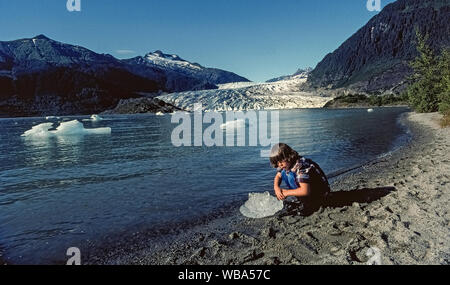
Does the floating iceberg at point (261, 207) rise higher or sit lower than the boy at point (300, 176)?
lower

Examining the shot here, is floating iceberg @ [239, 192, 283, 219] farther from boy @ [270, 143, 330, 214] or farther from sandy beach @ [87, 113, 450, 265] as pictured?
boy @ [270, 143, 330, 214]

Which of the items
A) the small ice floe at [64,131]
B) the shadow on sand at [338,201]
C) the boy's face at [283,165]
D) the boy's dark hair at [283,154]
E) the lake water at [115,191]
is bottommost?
the lake water at [115,191]

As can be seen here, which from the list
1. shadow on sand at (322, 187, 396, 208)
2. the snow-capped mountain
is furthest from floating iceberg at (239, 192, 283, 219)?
the snow-capped mountain

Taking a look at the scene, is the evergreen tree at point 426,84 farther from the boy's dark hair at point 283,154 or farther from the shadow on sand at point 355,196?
the boy's dark hair at point 283,154

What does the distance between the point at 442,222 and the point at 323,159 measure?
36.5 ft

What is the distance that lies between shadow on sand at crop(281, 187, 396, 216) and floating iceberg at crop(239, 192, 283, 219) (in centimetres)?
31

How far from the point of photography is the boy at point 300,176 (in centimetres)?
707

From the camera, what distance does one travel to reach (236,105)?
171 metres

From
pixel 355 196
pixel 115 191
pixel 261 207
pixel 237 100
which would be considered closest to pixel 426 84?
pixel 355 196

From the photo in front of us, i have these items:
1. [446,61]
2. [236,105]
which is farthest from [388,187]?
[236,105]

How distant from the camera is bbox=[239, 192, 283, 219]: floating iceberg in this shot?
823cm

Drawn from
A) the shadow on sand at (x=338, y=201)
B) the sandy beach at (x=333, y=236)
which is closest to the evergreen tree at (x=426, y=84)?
the shadow on sand at (x=338, y=201)

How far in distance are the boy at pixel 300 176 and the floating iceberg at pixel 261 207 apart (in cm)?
97

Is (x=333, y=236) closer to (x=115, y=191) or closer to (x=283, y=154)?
(x=283, y=154)
